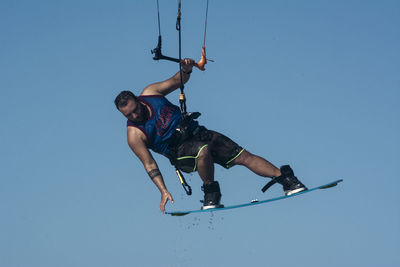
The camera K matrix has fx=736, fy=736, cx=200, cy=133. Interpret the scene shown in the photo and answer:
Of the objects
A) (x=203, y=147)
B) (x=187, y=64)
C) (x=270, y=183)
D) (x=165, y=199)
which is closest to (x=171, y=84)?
(x=187, y=64)

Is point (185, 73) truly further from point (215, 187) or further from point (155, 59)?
point (215, 187)

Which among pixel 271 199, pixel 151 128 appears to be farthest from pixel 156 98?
pixel 271 199

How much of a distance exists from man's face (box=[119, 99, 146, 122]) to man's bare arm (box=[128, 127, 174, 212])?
8.1 inches

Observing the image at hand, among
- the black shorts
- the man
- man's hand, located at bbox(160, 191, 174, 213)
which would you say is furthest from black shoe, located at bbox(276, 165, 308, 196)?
man's hand, located at bbox(160, 191, 174, 213)

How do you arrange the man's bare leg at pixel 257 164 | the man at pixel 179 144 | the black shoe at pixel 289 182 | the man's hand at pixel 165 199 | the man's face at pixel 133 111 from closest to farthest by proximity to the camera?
1. the man's face at pixel 133 111
2. the man's hand at pixel 165 199
3. the man at pixel 179 144
4. the black shoe at pixel 289 182
5. the man's bare leg at pixel 257 164

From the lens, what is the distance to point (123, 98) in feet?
33.6

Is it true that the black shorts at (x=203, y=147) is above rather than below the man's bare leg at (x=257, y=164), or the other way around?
above

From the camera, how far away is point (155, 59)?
10.1m

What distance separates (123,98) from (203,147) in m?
1.33

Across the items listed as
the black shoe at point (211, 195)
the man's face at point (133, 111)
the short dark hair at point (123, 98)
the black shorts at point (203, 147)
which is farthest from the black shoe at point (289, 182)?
the short dark hair at point (123, 98)

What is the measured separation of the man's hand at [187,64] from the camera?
1055cm

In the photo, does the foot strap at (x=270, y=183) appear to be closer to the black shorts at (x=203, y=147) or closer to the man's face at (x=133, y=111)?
the black shorts at (x=203, y=147)

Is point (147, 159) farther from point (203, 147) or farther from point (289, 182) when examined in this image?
point (289, 182)

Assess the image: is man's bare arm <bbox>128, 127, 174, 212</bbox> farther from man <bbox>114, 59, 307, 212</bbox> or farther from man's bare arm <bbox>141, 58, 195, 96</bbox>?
man's bare arm <bbox>141, 58, 195, 96</bbox>
